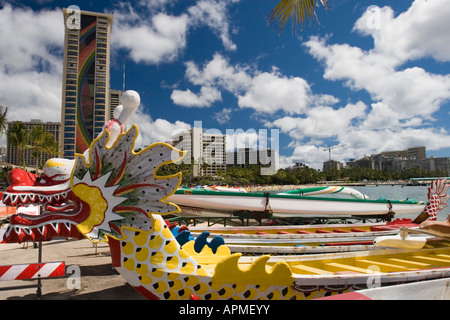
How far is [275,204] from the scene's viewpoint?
449 inches

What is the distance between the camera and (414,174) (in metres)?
114

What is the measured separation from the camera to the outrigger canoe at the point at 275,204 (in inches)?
Answer: 439

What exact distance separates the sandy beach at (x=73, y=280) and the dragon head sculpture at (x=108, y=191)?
2220 millimetres

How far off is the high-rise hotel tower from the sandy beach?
216ft

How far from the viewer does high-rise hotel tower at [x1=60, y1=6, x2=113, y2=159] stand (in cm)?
7006

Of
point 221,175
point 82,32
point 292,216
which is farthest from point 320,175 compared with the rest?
point 292,216

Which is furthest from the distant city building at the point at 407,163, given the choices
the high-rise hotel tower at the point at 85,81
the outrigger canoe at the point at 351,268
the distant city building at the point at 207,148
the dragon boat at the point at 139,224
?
the dragon boat at the point at 139,224

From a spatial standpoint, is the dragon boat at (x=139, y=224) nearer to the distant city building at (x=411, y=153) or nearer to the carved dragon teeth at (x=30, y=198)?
the carved dragon teeth at (x=30, y=198)

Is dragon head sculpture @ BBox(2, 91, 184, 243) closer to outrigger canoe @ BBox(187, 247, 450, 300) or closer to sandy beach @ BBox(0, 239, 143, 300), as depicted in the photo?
outrigger canoe @ BBox(187, 247, 450, 300)

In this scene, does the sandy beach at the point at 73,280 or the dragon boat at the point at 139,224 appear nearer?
the dragon boat at the point at 139,224

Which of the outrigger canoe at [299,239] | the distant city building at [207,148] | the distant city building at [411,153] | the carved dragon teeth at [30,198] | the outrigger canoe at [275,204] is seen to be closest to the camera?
the carved dragon teeth at [30,198]

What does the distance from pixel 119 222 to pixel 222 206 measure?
7854 millimetres
